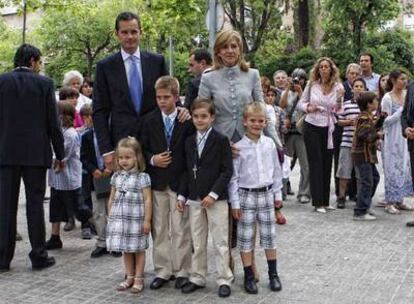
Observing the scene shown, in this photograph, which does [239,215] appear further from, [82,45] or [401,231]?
[82,45]

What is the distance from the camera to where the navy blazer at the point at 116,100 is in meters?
5.67

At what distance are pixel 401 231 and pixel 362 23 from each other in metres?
10.3

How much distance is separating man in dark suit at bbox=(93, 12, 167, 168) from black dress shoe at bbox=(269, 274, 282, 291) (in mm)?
1707

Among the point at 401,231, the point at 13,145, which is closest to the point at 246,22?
the point at 401,231

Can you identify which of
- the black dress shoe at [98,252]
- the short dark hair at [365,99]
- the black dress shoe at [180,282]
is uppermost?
the short dark hair at [365,99]

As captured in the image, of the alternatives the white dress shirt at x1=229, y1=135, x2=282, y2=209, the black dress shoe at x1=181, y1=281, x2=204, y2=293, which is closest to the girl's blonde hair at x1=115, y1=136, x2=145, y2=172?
the white dress shirt at x1=229, y1=135, x2=282, y2=209

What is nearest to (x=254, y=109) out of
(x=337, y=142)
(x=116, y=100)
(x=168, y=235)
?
(x=116, y=100)

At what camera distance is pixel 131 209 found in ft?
18.1

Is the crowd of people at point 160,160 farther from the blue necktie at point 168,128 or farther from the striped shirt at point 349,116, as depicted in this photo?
the striped shirt at point 349,116

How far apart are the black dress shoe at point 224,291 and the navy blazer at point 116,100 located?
4.91 ft

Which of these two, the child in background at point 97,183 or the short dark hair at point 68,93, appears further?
the short dark hair at point 68,93

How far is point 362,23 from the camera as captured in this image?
1698 cm

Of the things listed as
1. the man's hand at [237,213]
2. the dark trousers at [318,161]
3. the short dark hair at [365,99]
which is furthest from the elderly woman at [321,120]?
the man's hand at [237,213]

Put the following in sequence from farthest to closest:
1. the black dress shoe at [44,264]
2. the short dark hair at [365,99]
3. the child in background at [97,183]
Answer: the short dark hair at [365,99], the child in background at [97,183], the black dress shoe at [44,264]
